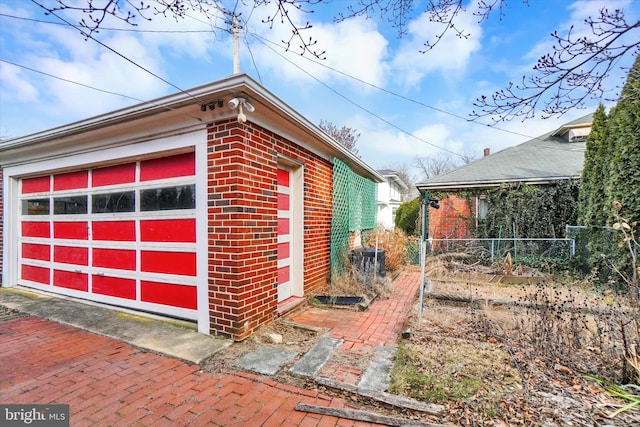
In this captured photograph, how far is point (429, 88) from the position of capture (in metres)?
8.30

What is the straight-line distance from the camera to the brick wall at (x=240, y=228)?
11.0ft

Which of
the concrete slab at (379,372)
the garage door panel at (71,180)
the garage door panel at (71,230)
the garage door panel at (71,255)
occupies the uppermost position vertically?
the garage door panel at (71,180)

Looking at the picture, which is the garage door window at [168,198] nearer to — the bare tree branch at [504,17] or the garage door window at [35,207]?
the bare tree branch at [504,17]

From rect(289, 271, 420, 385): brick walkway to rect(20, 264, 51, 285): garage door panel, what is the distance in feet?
15.8

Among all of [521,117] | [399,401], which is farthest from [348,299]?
[521,117]

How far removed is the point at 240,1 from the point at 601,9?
283 centimetres

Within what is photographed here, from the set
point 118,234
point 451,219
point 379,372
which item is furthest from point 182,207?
point 451,219

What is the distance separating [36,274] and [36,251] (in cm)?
44

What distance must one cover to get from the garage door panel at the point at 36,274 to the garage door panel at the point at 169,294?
110 inches

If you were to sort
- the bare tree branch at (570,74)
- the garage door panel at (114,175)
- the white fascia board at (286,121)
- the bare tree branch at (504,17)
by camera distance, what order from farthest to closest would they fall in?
the garage door panel at (114,175)
the white fascia board at (286,121)
the bare tree branch at (570,74)
the bare tree branch at (504,17)

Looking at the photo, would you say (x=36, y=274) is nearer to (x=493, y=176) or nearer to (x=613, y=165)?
(x=613, y=165)

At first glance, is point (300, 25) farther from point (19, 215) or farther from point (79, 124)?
point (19, 215)

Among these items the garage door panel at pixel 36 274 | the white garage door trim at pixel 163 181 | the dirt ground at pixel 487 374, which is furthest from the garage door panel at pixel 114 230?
the dirt ground at pixel 487 374

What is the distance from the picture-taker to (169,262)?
13.0 ft
